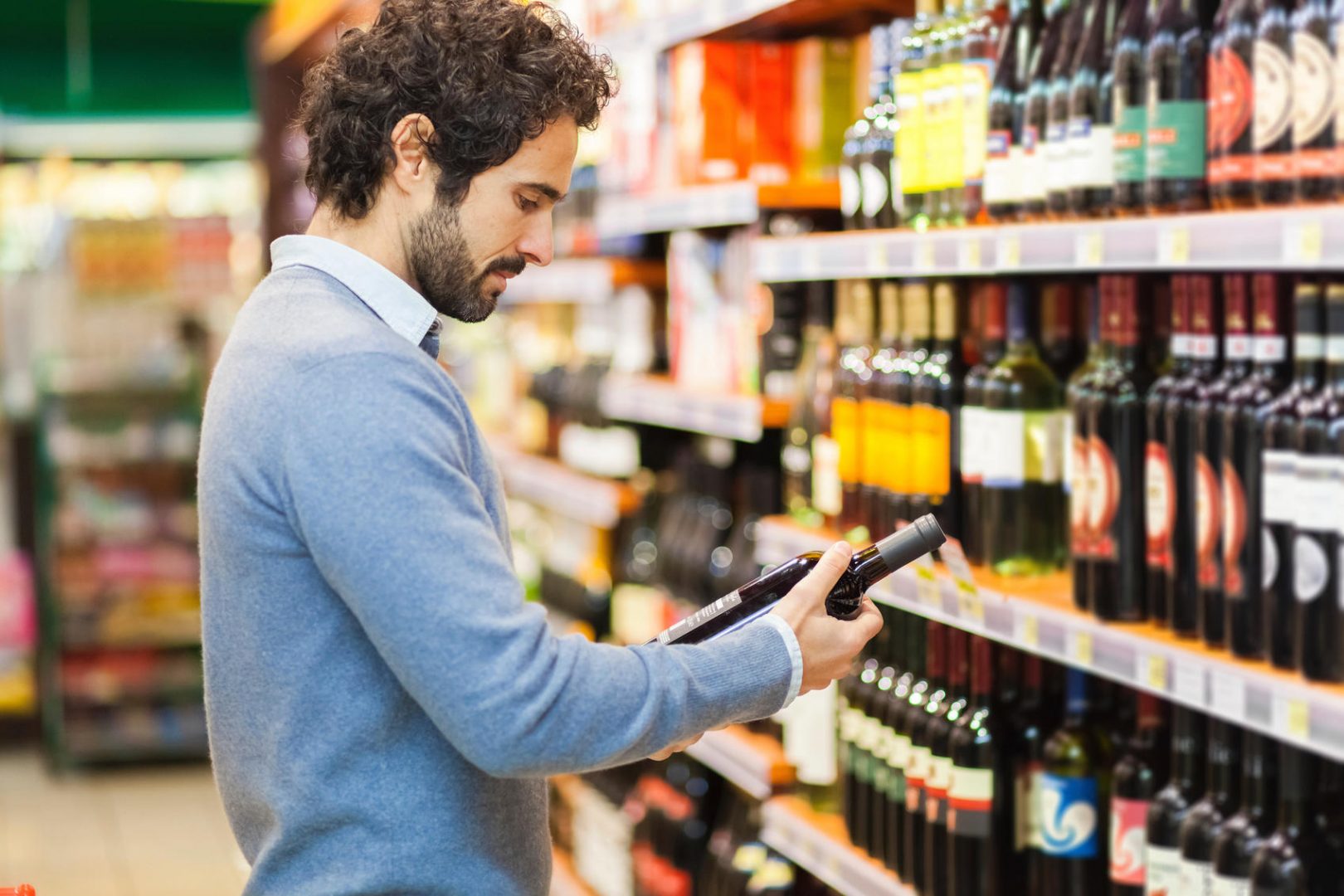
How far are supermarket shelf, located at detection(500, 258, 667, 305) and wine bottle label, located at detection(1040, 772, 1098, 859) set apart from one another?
2.33 metres

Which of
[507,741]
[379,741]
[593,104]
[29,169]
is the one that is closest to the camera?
[507,741]

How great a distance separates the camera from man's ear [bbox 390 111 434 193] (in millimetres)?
1813

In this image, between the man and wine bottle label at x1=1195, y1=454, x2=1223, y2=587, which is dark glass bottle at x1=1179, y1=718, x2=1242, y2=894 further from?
the man

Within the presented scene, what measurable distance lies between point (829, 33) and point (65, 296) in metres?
5.38

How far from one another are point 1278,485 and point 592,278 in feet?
9.24

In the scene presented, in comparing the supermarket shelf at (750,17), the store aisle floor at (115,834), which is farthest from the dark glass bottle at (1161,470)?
the store aisle floor at (115,834)

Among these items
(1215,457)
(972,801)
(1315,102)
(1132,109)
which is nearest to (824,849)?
(972,801)

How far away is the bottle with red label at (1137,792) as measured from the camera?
2350 millimetres

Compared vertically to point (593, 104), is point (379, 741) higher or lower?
lower

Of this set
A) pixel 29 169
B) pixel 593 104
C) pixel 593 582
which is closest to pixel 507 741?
A: pixel 593 104

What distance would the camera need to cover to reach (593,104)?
6.38 ft

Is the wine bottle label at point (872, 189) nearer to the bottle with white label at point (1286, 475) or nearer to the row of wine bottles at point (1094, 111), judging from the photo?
the row of wine bottles at point (1094, 111)

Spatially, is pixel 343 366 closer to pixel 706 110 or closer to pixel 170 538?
pixel 706 110

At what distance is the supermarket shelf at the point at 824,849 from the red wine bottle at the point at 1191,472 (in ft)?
2.80
